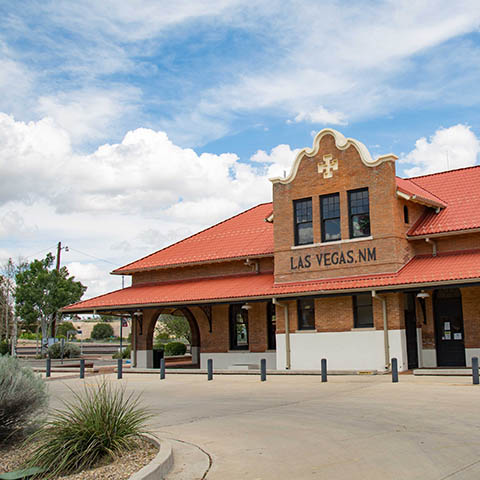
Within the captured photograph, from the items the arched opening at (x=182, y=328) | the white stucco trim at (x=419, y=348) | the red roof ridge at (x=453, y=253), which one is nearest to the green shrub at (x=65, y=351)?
the arched opening at (x=182, y=328)

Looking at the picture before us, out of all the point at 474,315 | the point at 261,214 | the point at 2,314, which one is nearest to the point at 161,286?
the point at 261,214

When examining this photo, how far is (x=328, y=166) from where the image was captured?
24172 millimetres

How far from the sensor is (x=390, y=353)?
71.0 feet

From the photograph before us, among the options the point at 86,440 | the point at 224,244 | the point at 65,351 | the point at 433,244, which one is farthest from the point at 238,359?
the point at 65,351

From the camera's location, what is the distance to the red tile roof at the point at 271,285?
20594mm

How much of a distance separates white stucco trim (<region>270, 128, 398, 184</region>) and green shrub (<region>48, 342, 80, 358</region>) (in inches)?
1084

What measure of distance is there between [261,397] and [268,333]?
10739 millimetres

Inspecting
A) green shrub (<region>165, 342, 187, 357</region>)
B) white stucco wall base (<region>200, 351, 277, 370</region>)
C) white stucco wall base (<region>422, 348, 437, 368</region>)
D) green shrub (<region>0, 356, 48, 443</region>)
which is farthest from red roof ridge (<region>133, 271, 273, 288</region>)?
green shrub (<region>0, 356, 48, 443</region>)

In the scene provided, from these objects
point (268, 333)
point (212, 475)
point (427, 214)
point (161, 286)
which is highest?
point (427, 214)

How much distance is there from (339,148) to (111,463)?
18272mm

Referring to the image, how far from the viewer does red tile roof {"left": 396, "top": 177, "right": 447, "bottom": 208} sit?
22.7 m

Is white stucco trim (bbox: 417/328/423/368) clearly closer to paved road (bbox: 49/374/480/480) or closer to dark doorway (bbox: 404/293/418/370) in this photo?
dark doorway (bbox: 404/293/418/370)

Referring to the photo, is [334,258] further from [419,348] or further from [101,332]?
[101,332]

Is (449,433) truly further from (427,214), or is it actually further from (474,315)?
(427,214)
